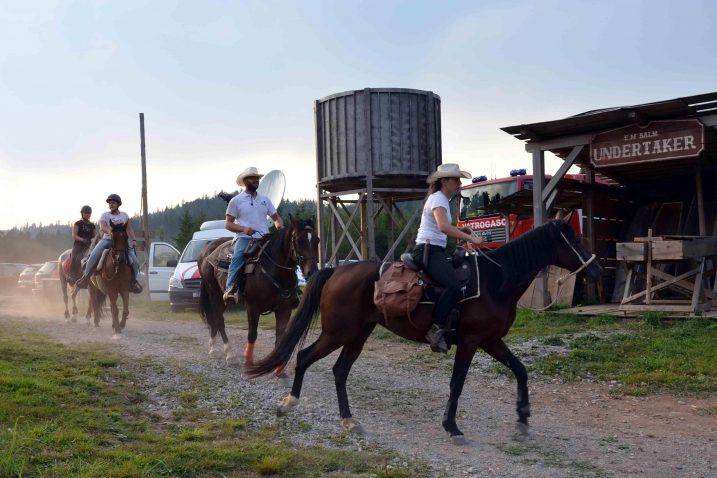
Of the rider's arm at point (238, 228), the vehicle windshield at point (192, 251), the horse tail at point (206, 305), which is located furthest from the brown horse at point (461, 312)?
the vehicle windshield at point (192, 251)

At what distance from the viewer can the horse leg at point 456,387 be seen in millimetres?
6418

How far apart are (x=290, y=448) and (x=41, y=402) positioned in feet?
8.84

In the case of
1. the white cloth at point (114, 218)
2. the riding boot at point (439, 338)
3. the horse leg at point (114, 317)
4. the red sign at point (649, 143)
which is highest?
the red sign at point (649, 143)

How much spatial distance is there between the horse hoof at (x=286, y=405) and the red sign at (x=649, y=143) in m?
9.08

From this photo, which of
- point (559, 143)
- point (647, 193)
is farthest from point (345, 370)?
point (647, 193)

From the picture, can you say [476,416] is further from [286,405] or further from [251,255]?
[251,255]

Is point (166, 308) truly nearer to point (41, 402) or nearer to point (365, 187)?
point (365, 187)

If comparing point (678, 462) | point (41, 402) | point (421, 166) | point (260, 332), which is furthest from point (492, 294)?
point (421, 166)

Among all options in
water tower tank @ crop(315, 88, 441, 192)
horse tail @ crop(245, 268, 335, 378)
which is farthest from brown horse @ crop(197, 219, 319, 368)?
water tower tank @ crop(315, 88, 441, 192)

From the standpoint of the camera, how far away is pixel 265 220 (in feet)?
34.0

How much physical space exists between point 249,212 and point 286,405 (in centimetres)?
389

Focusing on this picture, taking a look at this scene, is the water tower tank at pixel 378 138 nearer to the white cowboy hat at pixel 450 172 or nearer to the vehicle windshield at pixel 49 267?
the white cowboy hat at pixel 450 172

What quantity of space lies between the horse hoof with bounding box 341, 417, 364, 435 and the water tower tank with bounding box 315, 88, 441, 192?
1217 centimetres

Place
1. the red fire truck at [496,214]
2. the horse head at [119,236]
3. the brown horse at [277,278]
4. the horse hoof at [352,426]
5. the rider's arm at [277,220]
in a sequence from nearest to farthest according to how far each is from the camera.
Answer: the horse hoof at [352,426], the brown horse at [277,278], the rider's arm at [277,220], the horse head at [119,236], the red fire truck at [496,214]
